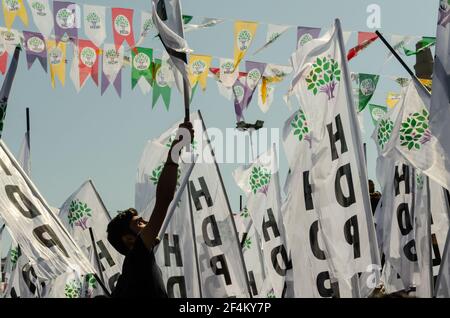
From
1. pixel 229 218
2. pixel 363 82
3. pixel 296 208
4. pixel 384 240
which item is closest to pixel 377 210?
pixel 384 240

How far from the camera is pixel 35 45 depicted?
13.8 metres

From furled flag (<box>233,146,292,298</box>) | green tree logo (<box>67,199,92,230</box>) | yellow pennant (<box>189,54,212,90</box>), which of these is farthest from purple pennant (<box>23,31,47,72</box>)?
furled flag (<box>233,146,292,298</box>)

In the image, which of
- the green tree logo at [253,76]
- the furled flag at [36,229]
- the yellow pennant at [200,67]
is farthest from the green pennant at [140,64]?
the furled flag at [36,229]

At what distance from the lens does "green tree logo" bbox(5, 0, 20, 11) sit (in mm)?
12478

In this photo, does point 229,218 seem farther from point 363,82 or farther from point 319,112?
point 363,82

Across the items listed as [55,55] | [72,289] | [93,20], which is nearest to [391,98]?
[93,20]

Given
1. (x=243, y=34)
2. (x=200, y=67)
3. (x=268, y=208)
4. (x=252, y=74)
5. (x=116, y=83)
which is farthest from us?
(x=252, y=74)

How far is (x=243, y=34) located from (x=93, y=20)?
2.57m

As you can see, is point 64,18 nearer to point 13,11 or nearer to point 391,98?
point 13,11

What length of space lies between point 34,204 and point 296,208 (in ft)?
11.6

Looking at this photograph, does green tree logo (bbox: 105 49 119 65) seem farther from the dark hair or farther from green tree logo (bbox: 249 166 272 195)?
the dark hair

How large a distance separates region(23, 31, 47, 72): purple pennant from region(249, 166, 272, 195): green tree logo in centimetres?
398

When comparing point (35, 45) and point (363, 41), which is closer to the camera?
point (35, 45)
